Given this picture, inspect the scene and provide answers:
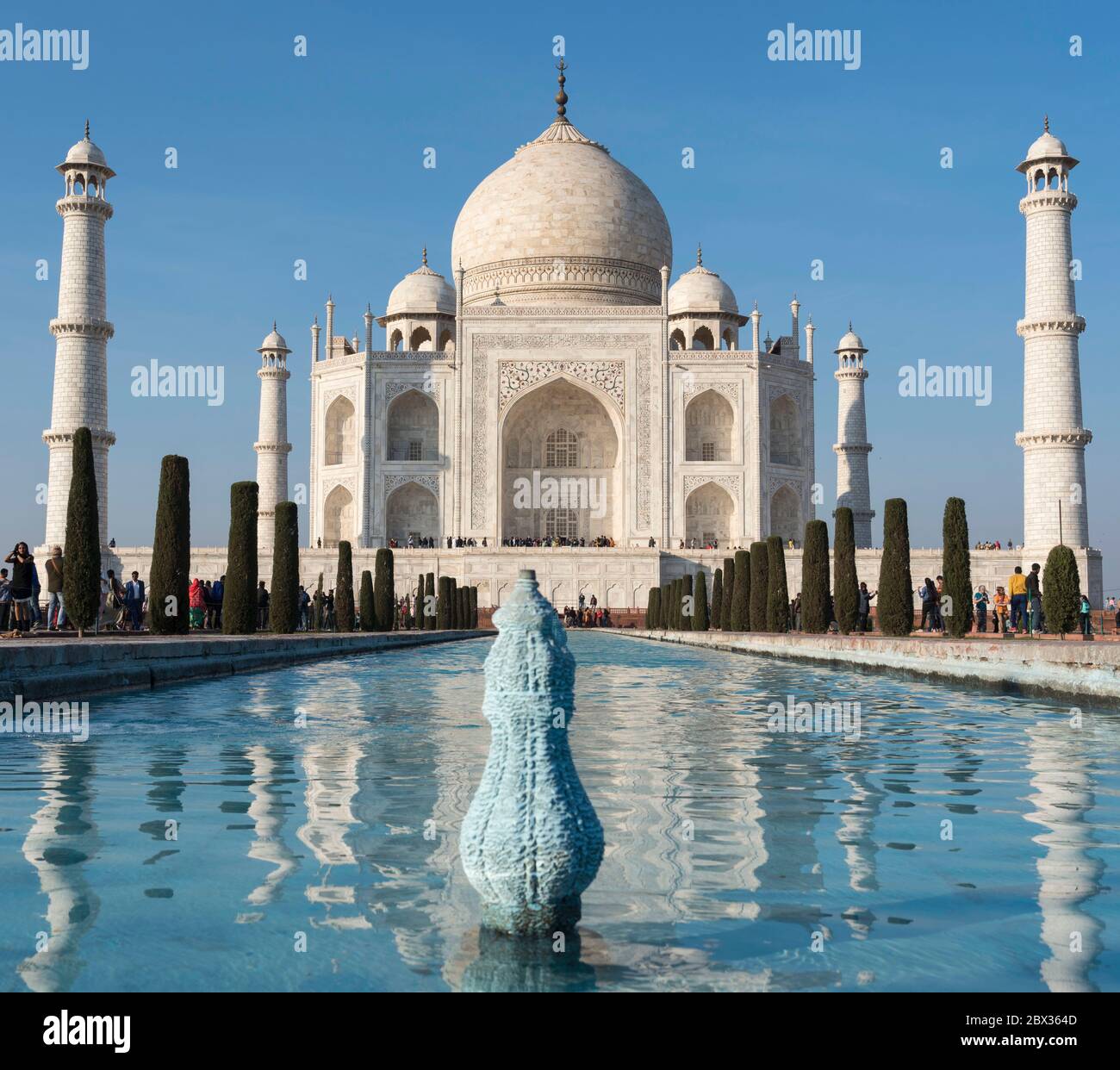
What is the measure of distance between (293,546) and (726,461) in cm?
2090

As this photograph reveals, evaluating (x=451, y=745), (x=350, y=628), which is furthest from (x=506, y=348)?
(x=451, y=745)

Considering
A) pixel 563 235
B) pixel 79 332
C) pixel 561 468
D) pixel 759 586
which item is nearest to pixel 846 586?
pixel 759 586

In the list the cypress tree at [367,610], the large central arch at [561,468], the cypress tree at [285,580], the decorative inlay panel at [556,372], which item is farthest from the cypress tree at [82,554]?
the large central arch at [561,468]

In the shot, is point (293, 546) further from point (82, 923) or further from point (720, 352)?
point (720, 352)

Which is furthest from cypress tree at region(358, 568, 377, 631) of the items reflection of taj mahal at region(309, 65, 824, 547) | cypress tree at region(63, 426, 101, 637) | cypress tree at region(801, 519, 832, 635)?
reflection of taj mahal at region(309, 65, 824, 547)

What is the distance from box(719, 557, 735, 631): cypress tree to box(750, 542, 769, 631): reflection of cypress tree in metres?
1.47

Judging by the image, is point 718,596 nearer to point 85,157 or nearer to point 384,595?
point 384,595

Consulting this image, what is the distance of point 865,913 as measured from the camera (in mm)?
2174

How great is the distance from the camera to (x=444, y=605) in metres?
23.7

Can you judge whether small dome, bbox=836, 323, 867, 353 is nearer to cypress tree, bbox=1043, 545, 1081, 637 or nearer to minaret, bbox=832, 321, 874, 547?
minaret, bbox=832, 321, 874, 547

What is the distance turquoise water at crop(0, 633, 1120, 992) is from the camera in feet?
6.10

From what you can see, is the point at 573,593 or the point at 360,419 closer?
the point at 573,593

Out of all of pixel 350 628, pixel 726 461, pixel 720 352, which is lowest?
pixel 350 628

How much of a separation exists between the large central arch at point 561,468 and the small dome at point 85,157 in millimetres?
12585
